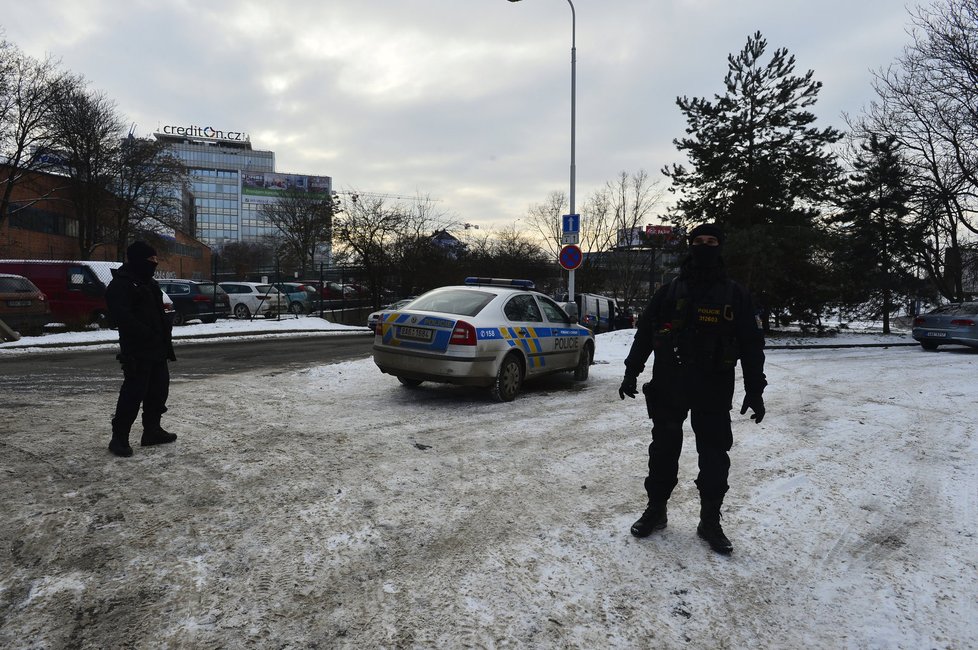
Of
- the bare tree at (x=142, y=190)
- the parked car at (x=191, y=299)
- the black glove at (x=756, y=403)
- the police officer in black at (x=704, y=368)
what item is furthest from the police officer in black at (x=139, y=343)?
the bare tree at (x=142, y=190)

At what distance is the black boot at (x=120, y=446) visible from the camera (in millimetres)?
4766

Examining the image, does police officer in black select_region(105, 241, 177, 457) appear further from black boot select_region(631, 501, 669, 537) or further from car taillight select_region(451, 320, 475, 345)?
black boot select_region(631, 501, 669, 537)

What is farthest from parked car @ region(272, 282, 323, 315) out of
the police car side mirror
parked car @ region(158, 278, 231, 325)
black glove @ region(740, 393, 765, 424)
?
black glove @ region(740, 393, 765, 424)

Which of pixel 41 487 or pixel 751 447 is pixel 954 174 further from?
pixel 41 487

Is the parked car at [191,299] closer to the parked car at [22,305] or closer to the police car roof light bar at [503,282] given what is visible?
the parked car at [22,305]

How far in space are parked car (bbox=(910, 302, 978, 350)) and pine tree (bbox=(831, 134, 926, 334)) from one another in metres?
7.93

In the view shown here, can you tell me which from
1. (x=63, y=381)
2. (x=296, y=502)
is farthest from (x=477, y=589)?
(x=63, y=381)

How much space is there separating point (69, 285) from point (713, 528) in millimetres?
18519

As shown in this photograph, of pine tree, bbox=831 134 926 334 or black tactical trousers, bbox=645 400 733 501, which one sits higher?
pine tree, bbox=831 134 926 334

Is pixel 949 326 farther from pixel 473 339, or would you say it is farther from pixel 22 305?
pixel 22 305

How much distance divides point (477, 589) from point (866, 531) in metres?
2.53

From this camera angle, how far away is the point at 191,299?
2036 centimetres

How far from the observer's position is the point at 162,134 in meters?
154

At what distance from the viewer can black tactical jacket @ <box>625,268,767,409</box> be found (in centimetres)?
323
